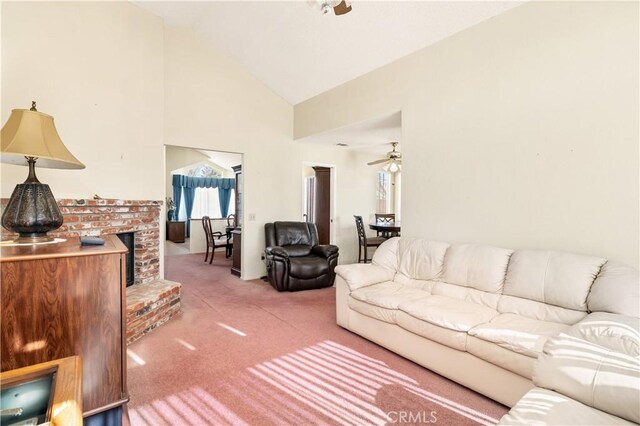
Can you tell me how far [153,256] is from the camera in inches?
150

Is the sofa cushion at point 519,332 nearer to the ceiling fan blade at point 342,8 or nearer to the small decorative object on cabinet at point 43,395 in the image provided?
the small decorative object on cabinet at point 43,395

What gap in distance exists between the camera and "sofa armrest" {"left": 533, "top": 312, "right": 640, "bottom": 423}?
3.97ft

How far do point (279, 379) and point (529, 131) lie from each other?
9.44 feet

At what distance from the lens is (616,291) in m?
1.91

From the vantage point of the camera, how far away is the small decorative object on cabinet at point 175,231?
9500mm

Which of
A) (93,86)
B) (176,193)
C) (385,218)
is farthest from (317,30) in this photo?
(176,193)

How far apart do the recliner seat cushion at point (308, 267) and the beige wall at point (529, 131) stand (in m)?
1.48

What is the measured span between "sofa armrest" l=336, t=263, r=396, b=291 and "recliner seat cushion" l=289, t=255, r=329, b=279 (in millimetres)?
1405

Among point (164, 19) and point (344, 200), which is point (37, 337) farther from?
point (344, 200)

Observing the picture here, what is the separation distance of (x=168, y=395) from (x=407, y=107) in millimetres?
3545

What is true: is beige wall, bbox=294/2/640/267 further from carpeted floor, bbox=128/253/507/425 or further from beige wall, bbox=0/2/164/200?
beige wall, bbox=0/2/164/200

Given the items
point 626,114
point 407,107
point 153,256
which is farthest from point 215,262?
point 626,114

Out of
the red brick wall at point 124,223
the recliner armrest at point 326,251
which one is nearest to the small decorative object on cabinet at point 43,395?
the red brick wall at point 124,223

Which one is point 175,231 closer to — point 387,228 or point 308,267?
point 308,267
